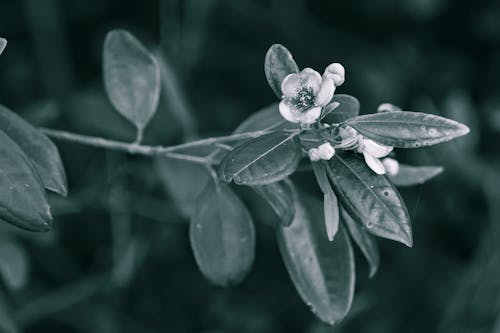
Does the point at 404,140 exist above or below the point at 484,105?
above

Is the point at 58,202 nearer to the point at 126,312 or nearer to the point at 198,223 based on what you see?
the point at 126,312

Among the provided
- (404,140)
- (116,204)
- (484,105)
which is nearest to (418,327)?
(484,105)

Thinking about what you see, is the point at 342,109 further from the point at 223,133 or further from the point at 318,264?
the point at 223,133

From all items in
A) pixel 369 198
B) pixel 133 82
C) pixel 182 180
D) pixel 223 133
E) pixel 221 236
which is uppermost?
pixel 369 198

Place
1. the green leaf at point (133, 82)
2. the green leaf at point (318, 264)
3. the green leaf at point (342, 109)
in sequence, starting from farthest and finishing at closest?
the green leaf at point (133, 82) < the green leaf at point (318, 264) < the green leaf at point (342, 109)

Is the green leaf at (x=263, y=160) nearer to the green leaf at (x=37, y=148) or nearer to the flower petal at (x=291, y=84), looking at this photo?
the flower petal at (x=291, y=84)

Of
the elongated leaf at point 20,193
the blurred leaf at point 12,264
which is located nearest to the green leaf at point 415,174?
the elongated leaf at point 20,193

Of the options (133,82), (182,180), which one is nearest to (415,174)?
(133,82)
